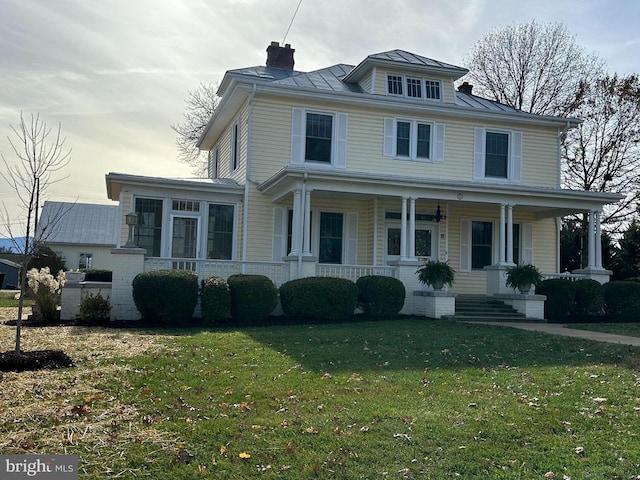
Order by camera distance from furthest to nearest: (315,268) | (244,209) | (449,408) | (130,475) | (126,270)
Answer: (244,209)
(315,268)
(126,270)
(449,408)
(130,475)

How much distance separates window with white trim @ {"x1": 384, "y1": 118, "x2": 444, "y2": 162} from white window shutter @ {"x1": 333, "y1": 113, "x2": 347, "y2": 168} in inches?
53.2

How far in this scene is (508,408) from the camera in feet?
18.6

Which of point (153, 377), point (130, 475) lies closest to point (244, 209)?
point (153, 377)

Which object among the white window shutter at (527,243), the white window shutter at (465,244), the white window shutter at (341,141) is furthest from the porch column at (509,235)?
the white window shutter at (341,141)

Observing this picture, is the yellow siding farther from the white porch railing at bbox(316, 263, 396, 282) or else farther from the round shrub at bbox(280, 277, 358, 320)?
the round shrub at bbox(280, 277, 358, 320)

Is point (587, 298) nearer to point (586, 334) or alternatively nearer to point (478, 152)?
point (586, 334)

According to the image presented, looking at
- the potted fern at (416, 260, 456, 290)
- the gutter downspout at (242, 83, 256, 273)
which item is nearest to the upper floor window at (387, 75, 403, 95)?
the gutter downspout at (242, 83, 256, 273)

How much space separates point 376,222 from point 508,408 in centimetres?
1222

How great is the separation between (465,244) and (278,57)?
9.39 metres

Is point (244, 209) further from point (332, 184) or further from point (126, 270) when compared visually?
point (126, 270)

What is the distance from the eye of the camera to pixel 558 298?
15.7 meters

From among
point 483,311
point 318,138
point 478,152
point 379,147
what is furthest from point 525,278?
point 318,138

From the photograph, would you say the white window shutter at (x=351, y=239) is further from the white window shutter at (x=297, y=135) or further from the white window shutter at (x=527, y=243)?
the white window shutter at (x=527, y=243)

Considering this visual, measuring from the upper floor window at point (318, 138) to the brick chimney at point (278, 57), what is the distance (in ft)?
14.3
